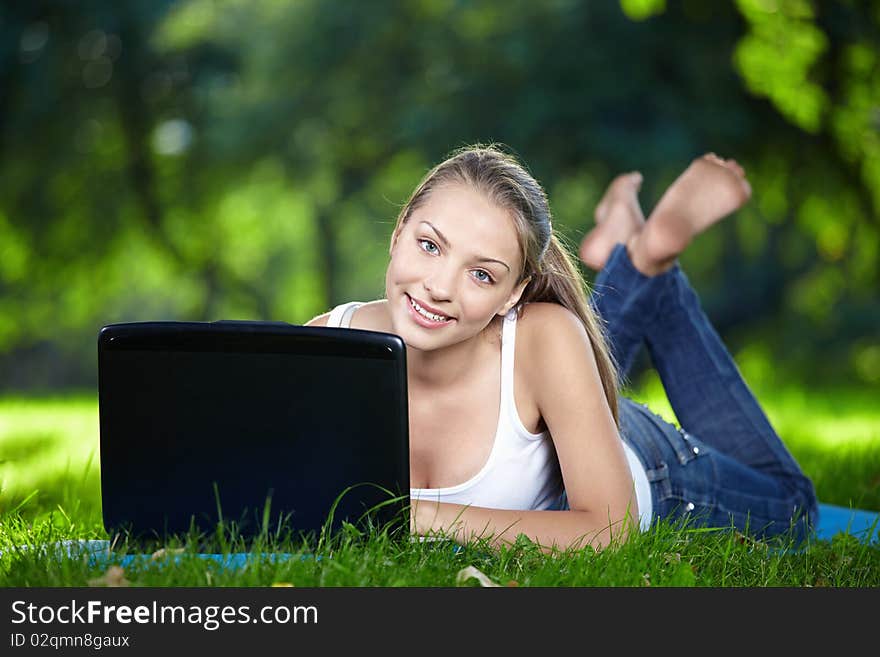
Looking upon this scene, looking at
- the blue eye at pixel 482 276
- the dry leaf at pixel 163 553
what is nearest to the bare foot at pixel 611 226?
the blue eye at pixel 482 276

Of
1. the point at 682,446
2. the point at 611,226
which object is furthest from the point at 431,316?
the point at 611,226

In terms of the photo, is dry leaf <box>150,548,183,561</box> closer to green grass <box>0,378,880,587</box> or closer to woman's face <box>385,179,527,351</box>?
green grass <box>0,378,880,587</box>

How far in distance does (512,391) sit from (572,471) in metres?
0.31

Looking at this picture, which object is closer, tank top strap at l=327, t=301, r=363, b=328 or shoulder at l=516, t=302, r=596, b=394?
shoulder at l=516, t=302, r=596, b=394

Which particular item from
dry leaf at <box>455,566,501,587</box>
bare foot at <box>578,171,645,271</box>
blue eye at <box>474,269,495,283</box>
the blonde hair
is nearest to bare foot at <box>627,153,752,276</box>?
bare foot at <box>578,171,645,271</box>

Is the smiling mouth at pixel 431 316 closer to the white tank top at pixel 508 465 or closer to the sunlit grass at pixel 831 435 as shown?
the white tank top at pixel 508 465

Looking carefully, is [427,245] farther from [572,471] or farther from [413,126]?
[413,126]

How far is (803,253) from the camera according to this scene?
14.2 metres

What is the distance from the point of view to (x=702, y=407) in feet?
12.7

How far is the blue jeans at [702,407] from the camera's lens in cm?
345

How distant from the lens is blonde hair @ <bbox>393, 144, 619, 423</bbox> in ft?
8.38

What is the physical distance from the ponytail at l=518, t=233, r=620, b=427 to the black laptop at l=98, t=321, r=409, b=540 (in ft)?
2.98

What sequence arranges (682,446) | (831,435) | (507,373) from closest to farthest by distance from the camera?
(507,373)
(682,446)
(831,435)

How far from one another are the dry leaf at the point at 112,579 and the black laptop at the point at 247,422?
0.15 metres
